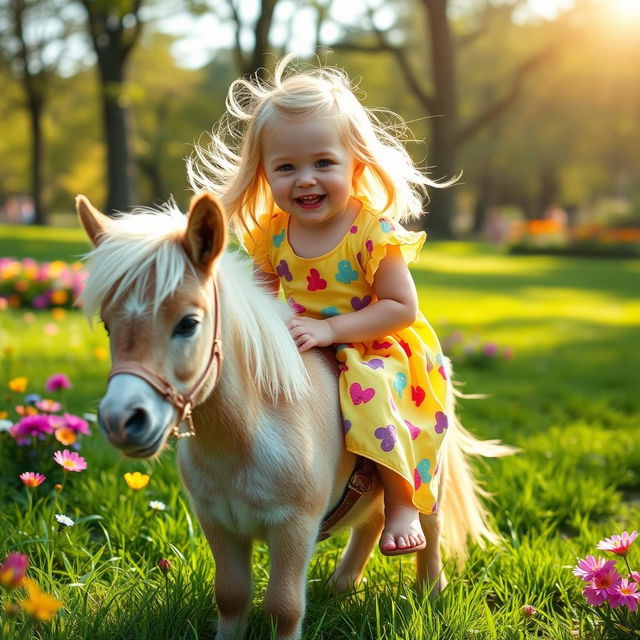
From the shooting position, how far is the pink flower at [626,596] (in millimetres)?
2373

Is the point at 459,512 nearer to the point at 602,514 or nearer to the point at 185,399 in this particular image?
the point at 602,514

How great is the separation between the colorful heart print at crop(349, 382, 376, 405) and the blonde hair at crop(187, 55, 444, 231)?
619mm

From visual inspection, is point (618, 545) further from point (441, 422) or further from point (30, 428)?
point (30, 428)

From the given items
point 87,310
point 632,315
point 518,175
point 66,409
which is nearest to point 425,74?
point 518,175

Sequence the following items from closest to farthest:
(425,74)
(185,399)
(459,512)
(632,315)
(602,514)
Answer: (185,399) → (459,512) → (602,514) → (632,315) → (425,74)

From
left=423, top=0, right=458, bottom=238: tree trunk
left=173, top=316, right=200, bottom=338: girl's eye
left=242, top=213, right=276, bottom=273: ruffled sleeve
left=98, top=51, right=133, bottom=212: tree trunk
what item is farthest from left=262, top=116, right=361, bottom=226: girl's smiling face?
left=98, top=51, right=133, bottom=212: tree trunk

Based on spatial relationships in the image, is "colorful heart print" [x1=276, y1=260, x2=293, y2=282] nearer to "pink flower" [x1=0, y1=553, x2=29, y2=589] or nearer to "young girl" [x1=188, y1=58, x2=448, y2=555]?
"young girl" [x1=188, y1=58, x2=448, y2=555]

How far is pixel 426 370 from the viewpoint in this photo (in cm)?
276

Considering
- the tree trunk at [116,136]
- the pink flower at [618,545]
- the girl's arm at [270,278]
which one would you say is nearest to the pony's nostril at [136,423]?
the girl's arm at [270,278]

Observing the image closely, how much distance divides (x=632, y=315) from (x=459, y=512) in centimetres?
998

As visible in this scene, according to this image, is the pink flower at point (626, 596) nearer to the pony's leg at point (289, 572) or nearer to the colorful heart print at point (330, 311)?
the pony's leg at point (289, 572)

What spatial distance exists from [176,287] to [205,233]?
168mm

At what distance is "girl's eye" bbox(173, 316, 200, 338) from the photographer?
1903 millimetres

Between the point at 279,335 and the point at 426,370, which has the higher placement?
the point at 279,335
